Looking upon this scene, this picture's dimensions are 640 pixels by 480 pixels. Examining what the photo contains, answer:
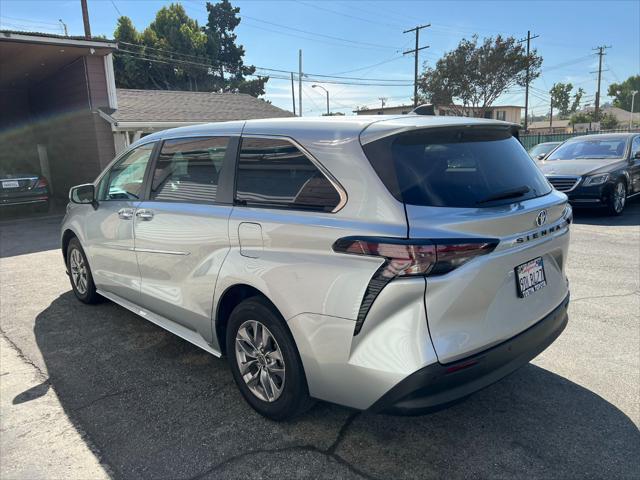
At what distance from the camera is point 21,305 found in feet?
17.1

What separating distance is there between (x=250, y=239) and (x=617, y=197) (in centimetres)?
916

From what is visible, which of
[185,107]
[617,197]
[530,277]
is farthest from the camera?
[185,107]

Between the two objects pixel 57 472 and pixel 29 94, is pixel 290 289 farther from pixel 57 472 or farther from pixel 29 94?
pixel 29 94

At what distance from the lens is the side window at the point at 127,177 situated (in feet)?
12.9

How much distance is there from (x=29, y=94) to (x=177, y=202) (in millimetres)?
18852

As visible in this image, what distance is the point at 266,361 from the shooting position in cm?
281

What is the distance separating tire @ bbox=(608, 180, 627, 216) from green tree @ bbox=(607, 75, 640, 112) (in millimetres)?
116943

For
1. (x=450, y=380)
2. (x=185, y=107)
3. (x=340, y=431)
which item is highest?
(x=185, y=107)

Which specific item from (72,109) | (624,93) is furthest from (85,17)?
(624,93)

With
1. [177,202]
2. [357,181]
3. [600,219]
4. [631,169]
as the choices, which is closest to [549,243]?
[357,181]

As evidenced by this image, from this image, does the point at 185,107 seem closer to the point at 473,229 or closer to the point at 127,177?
the point at 127,177

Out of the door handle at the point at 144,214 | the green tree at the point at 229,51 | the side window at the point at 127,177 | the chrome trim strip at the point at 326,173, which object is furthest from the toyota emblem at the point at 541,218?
the green tree at the point at 229,51

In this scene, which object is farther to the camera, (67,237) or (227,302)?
(67,237)

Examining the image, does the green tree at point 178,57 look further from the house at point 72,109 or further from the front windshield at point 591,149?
the front windshield at point 591,149
